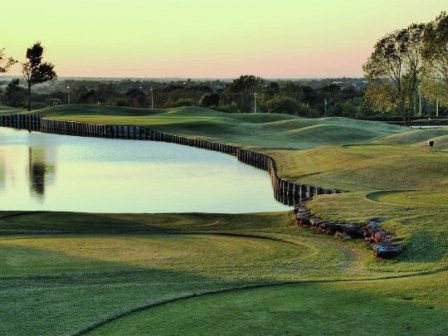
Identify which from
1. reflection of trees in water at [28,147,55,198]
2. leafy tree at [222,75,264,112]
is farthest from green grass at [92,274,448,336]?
leafy tree at [222,75,264,112]

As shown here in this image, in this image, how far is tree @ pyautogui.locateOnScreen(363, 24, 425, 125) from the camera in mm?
80062

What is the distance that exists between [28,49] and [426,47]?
2674 inches

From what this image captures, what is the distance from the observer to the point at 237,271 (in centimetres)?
1482

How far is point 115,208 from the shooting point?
103ft

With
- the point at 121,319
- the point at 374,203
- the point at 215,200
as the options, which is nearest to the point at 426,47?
the point at 215,200

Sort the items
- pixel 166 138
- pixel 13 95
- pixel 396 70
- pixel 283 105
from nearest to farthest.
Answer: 1. pixel 166 138
2. pixel 396 70
3. pixel 283 105
4. pixel 13 95

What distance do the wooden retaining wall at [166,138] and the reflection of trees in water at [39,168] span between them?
421 inches

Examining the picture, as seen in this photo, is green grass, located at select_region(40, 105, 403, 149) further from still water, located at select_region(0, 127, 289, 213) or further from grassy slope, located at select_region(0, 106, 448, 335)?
grassy slope, located at select_region(0, 106, 448, 335)

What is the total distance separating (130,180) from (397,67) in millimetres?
47795

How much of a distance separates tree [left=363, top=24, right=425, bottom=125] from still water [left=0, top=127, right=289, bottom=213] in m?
26.4

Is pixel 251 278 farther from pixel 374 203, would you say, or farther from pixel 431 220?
pixel 374 203

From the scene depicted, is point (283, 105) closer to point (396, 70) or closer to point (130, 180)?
point (396, 70)

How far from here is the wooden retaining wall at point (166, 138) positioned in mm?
31828

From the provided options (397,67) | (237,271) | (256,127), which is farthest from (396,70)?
(237,271)
